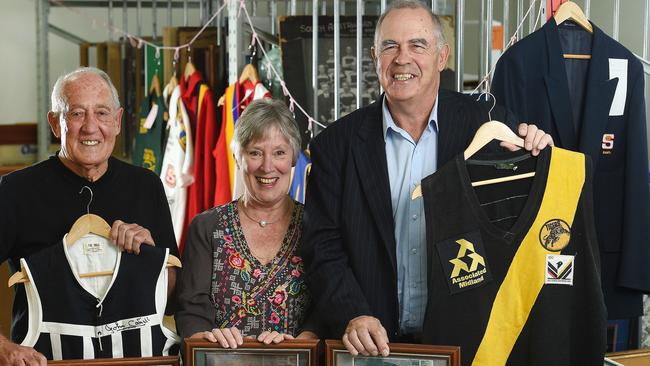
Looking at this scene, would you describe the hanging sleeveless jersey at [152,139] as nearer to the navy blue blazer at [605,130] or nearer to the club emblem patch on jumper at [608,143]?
the navy blue blazer at [605,130]

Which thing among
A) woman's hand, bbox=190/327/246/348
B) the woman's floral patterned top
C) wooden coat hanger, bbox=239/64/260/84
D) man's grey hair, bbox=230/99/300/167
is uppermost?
wooden coat hanger, bbox=239/64/260/84

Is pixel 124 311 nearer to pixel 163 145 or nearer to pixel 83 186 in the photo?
pixel 83 186

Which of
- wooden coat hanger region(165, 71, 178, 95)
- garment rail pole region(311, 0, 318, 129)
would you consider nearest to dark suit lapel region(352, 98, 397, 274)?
garment rail pole region(311, 0, 318, 129)

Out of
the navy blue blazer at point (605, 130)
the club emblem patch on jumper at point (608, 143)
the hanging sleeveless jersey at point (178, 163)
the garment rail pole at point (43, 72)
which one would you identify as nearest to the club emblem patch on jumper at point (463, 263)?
the navy blue blazer at point (605, 130)

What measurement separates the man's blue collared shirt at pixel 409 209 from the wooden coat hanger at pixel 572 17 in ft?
2.64

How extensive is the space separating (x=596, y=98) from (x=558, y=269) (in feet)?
3.08

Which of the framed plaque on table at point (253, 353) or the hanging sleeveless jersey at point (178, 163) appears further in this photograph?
the hanging sleeveless jersey at point (178, 163)

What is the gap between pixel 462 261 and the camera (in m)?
1.90

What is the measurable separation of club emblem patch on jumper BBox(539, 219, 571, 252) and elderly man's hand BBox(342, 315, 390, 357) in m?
0.42

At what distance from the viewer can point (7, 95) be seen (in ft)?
21.2

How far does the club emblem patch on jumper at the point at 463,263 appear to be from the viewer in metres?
1.90

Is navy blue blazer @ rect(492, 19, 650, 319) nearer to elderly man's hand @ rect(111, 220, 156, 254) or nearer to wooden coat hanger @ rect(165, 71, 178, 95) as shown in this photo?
elderly man's hand @ rect(111, 220, 156, 254)

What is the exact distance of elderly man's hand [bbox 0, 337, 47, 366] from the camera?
70.1 inches

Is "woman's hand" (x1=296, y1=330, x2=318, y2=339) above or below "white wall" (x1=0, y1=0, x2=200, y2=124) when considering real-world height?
below
